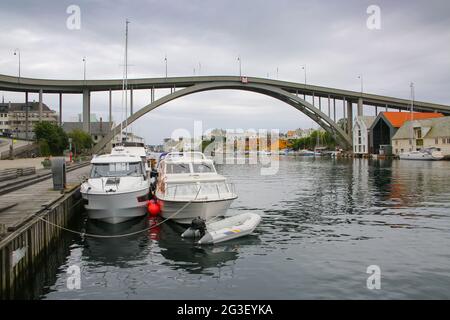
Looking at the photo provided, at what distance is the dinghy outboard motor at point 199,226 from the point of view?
17.7 m

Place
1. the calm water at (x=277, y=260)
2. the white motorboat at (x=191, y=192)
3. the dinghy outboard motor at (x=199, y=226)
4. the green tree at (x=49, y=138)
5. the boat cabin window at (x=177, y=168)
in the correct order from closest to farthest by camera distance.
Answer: the calm water at (x=277, y=260), the dinghy outboard motor at (x=199, y=226), the white motorboat at (x=191, y=192), the boat cabin window at (x=177, y=168), the green tree at (x=49, y=138)

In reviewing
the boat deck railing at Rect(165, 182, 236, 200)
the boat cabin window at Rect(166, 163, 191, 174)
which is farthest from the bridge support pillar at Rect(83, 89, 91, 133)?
the boat deck railing at Rect(165, 182, 236, 200)

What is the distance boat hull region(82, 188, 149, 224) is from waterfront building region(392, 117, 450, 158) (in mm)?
85190

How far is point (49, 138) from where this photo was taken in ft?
226

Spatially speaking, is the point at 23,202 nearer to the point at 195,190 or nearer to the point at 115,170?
the point at 115,170

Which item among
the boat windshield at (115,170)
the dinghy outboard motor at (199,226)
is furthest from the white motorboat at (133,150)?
the dinghy outboard motor at (199,226)

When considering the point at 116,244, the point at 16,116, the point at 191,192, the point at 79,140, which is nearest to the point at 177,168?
the point at 191,192

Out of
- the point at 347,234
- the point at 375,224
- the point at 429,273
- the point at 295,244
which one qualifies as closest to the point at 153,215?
the point at 295,244

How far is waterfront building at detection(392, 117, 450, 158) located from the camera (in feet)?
293

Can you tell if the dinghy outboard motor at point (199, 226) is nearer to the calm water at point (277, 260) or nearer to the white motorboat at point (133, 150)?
the calm water at point (277, 260)

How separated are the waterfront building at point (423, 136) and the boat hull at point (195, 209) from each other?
83384mm

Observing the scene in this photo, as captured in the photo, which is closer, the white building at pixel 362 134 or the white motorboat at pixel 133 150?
the white motorboat at pixel 133 150

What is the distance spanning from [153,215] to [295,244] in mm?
9193

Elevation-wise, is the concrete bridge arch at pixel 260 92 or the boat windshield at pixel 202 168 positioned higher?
the concrete bridge arch at pixel 260 92
